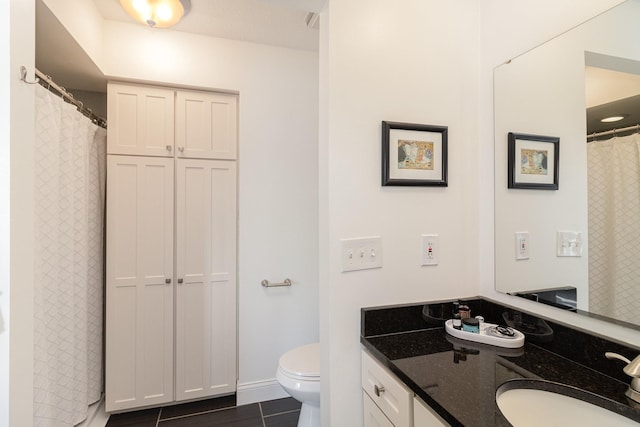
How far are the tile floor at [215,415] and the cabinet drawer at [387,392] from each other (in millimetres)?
1128

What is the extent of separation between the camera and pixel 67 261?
5.32 ft

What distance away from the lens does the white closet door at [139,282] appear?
193 cm

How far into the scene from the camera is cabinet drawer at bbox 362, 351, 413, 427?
885mm

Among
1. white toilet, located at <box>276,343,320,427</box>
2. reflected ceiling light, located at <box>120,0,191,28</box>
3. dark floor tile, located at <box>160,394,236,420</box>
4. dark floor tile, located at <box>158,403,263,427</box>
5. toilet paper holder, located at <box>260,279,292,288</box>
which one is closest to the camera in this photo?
white toilet, located at <box>276,343,320,427</box>

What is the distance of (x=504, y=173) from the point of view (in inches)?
49.8

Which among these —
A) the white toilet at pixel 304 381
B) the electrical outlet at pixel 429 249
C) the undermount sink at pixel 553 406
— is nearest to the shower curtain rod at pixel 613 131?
the electrical outlet at pixel 429 249

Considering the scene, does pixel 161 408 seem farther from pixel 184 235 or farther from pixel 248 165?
pixel 248 165

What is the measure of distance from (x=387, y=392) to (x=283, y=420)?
1.31 metres

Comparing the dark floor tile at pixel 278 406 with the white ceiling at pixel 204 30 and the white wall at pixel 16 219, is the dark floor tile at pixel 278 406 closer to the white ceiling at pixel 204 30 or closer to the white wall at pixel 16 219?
the white wall at pixel 16 219

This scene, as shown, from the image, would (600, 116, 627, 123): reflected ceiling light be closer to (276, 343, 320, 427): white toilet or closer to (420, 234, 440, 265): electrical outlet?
(420, 234, 440, 265): electrical outlet

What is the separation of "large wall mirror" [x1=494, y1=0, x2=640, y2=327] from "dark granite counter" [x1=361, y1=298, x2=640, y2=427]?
120 millimetres

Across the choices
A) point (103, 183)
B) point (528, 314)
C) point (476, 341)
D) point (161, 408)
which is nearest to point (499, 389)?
point (476, 341)

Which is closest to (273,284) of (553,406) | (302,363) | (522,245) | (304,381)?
(302,363)

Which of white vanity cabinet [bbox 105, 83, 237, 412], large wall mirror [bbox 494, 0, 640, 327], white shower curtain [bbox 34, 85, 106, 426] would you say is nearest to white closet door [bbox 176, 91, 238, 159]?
white vanity cabinet [bbox 105, 83, 237, 412]
